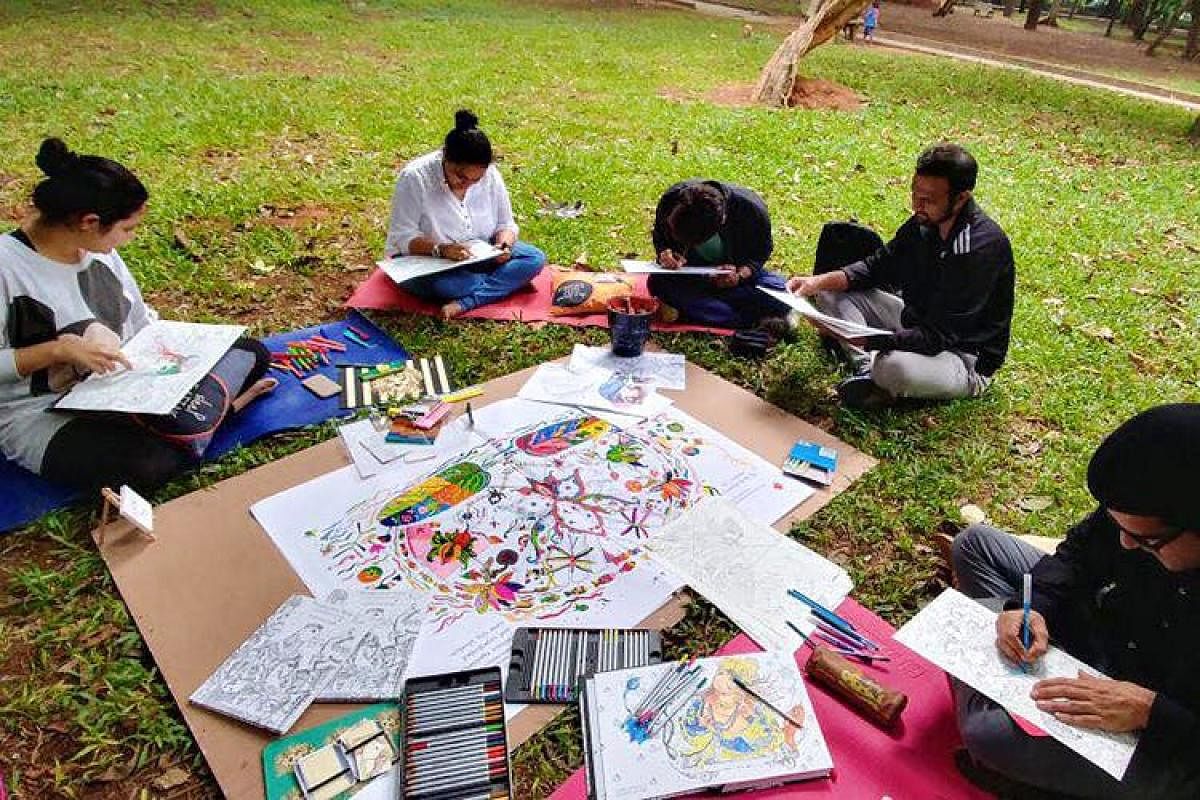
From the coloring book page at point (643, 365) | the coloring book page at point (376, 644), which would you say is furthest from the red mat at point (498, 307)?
the coloring book page at point (376, 644)

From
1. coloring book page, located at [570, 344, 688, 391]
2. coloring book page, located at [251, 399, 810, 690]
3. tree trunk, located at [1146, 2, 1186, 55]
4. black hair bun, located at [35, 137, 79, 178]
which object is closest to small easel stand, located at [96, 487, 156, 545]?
coloring book page, located at [251, 399, 810, 690]

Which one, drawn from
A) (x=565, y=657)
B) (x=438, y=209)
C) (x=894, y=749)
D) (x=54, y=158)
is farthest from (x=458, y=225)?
(x=894, y=749)

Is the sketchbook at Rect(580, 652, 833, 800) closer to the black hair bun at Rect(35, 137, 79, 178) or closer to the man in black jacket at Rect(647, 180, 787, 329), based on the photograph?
the man in black jacket at Rect(647, 180, 787, 329)

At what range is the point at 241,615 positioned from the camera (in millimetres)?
2502

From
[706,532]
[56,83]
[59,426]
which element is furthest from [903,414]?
[56,83]

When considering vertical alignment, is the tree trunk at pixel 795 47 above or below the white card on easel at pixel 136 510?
above

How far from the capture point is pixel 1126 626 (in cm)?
204

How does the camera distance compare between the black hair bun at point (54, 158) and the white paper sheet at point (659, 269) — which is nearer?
the black hair bun at point (54, 158)

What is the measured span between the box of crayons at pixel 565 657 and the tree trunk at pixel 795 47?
27.3ft

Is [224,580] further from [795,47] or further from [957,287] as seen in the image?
[795,47]

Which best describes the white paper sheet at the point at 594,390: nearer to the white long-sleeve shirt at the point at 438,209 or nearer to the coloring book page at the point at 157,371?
the white long-sleeve shirt at the point at 438,209

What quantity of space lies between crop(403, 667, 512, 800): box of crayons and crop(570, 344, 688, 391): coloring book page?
1940 millimetres

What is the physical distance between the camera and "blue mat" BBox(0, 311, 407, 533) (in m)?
2.90

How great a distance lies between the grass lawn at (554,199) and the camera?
2551 mm
